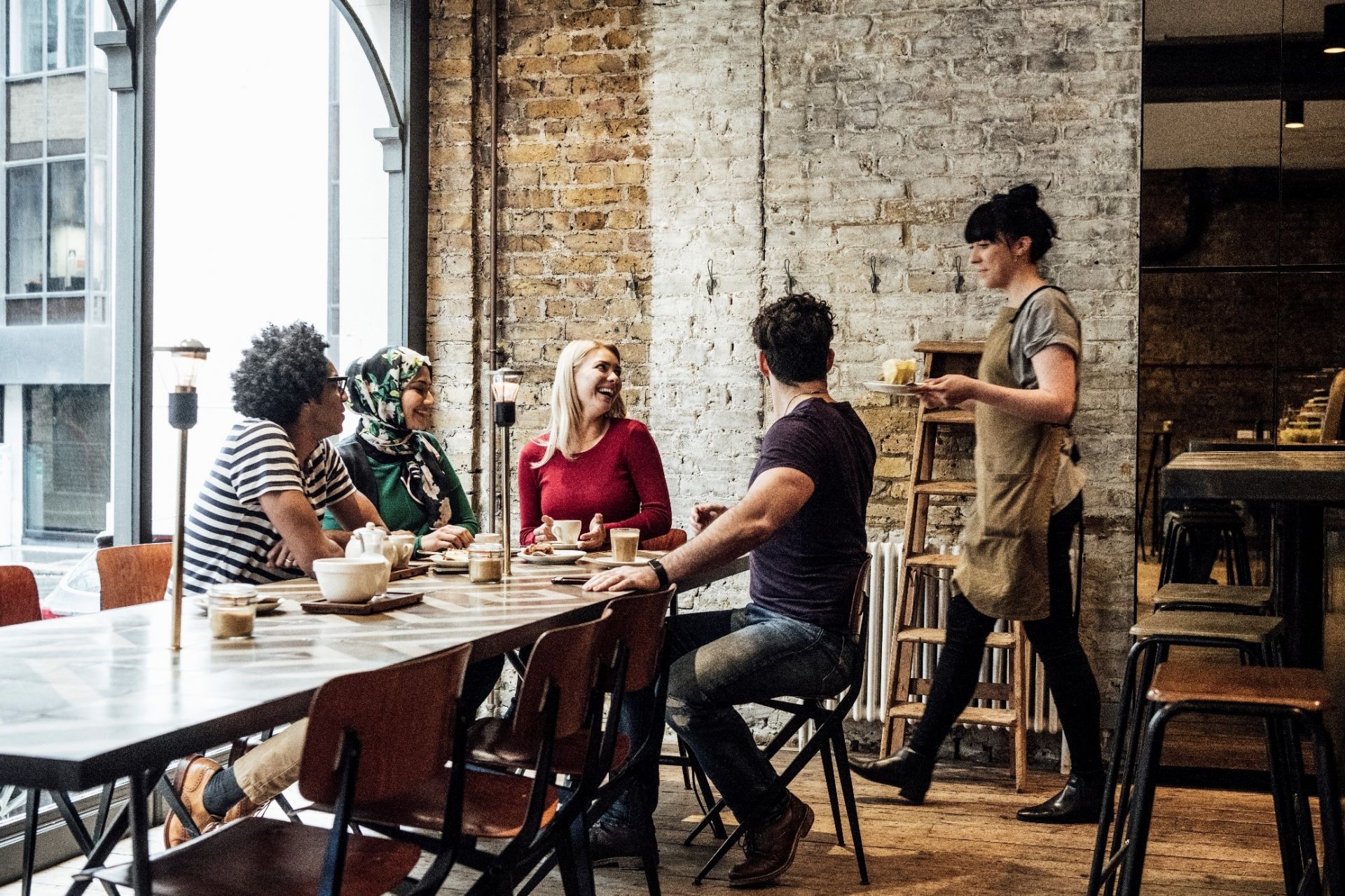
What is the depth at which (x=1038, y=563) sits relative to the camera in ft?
12.0

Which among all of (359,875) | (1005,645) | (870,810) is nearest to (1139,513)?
(1005,645)

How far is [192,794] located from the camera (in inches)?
104

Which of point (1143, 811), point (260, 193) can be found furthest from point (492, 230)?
point (1143, 811)

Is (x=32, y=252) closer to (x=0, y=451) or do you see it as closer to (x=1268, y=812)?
(x=0, y=451)

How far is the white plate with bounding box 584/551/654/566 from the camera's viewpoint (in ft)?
10.7

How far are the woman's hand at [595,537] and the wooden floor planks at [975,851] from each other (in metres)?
0.86

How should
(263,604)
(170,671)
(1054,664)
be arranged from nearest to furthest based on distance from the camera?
1. (170,671)
2. (263,604)
3. (1054,664)

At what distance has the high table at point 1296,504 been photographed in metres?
2.01

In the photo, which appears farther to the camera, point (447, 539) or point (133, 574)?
point (447, 539)

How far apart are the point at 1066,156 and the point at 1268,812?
224 centimetres

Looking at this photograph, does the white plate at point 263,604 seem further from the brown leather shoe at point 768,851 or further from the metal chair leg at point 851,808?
the metal chair leg at point 851,808

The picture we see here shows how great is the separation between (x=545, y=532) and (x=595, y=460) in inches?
14.8

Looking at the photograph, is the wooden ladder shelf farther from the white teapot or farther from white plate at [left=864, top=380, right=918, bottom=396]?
the white teapot

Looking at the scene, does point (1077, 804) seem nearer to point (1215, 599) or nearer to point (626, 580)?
point (1215, 599)
